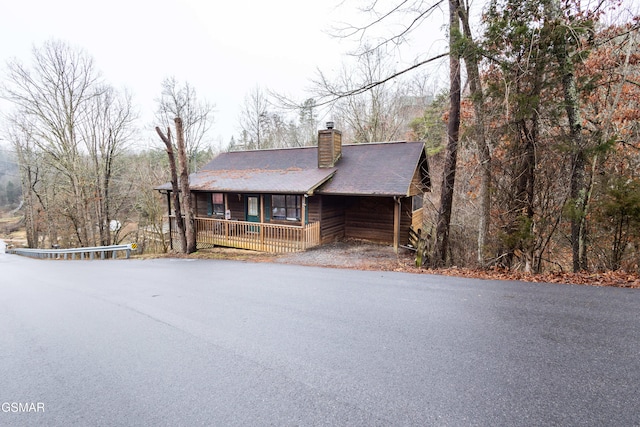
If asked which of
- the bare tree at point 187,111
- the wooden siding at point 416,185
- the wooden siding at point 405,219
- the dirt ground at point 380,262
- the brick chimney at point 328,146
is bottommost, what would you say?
the dirt ground at point 380,262

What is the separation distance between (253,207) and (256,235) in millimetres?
2359

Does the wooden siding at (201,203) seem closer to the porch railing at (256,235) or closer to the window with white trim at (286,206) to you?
the porch railing at (256,235)

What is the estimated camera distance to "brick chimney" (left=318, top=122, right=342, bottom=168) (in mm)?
15188

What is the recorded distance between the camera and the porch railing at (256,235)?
1322cm

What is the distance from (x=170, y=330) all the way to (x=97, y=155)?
76.9 feet

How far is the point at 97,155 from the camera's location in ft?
72.8

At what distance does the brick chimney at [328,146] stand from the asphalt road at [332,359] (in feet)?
33.6

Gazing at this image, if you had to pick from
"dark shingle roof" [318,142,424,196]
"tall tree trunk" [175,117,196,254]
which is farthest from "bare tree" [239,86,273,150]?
"tall tree trunk" [175,117,196,254]

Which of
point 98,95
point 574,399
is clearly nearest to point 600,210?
point 574,399

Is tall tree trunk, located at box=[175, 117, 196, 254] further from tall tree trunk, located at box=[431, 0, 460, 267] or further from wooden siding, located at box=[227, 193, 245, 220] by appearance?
tall tree trunk, located at box=[431, 0, 460, 267]

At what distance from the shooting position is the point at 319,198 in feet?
45.7

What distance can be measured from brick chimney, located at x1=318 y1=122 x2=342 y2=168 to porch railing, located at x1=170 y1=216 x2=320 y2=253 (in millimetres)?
3417

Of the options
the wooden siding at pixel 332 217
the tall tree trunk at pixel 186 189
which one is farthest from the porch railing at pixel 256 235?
the tall tree trunk at pixel 186 189

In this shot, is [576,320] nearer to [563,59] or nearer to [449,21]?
[563,59]
